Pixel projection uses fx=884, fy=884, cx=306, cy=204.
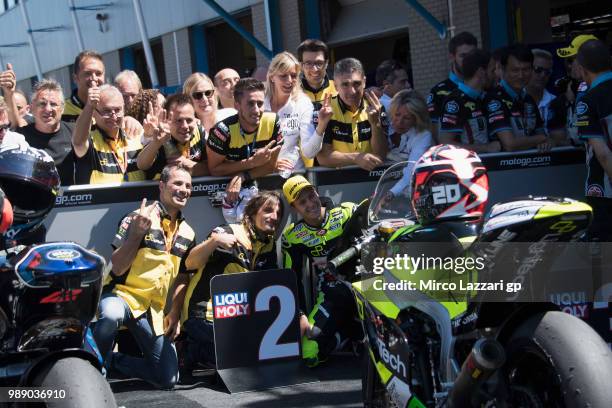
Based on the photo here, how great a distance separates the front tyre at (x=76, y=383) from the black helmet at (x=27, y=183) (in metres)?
0.63

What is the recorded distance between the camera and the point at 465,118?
22.1 ft

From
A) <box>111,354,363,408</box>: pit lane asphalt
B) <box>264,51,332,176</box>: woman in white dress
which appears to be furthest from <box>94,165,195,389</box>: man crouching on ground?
<box>264,51,332,176</box>: woman in white dress

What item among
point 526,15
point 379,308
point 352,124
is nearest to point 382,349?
point 379,308

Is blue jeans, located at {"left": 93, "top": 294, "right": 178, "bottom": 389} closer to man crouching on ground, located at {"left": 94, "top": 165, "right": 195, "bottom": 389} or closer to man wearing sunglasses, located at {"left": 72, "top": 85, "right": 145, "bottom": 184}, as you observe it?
man crouching on ground, located at {"left": 94, "top": 165, "right": 195, "bottom": 389}

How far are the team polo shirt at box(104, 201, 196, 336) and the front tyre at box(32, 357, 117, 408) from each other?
283 centimetres

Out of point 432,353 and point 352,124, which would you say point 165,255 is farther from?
point 432,353

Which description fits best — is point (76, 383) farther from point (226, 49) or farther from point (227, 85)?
point (226, 49)

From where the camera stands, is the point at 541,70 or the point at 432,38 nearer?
the point at 541,70

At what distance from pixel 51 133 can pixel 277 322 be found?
6.86ft

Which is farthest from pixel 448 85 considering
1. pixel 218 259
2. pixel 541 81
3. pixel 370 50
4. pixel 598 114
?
pixel 370 50

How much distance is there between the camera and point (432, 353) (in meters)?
3.50

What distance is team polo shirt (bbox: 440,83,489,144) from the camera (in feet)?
21.9

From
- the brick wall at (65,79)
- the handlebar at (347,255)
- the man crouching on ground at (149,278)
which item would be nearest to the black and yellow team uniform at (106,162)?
the man crouching on ground at (149,278)

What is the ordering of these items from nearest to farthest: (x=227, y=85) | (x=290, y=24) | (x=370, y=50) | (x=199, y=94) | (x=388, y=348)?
1. (x=388, y=348)
2. (x=199, y=94)
3. (x=227, y=85)
4. (x=290, y=24)
5. (x=370, y=50)
